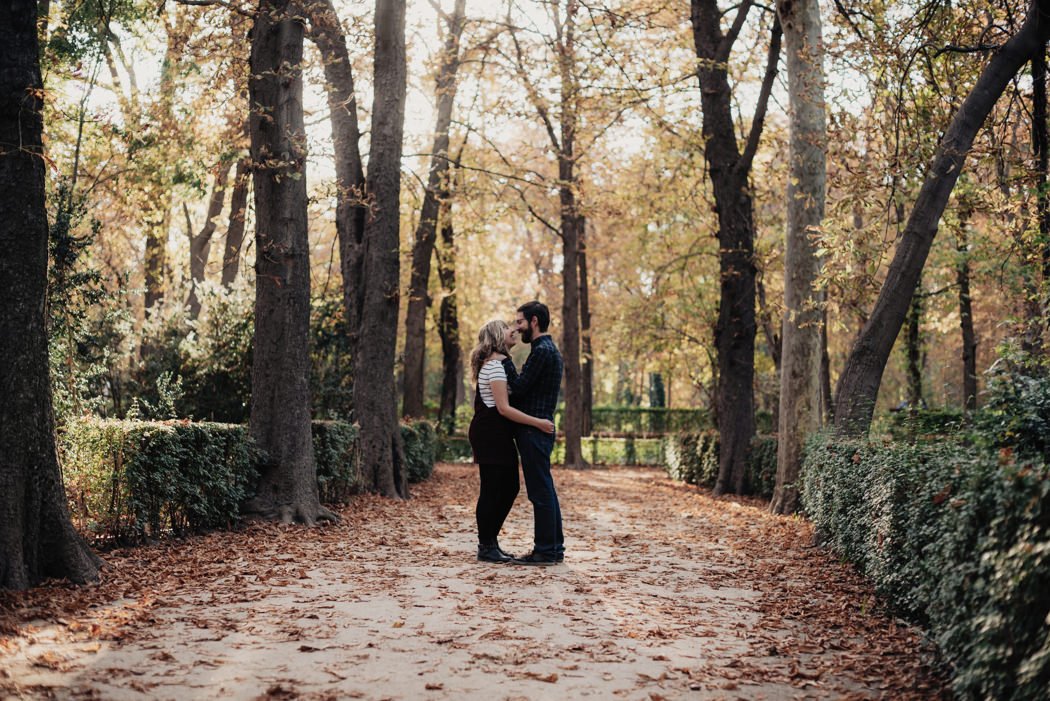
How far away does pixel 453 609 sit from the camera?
6914 mm

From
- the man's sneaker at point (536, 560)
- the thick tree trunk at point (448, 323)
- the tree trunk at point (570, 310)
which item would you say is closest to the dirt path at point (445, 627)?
the man's sneaker at point (536, 560)

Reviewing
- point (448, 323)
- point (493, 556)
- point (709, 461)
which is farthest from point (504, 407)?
point (448, 323)

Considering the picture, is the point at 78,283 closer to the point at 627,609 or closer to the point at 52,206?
the point at 52,206

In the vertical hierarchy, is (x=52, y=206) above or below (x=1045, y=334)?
above

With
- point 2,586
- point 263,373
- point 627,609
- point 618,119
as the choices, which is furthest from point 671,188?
point 2,586

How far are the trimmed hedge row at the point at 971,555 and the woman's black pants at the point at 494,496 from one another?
3227 millimetres

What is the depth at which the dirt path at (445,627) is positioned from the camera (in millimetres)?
4984

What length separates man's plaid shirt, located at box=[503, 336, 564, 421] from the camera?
354 inches

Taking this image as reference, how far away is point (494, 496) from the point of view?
361 inches

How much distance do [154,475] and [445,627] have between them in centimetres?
427

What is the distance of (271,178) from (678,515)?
7.84 m

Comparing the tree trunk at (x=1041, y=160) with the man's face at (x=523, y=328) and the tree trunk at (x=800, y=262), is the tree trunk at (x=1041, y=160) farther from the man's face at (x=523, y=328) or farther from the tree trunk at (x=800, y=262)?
the man's face at (x=523, y=328)

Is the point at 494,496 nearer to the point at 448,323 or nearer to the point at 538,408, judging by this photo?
the point at 538,408

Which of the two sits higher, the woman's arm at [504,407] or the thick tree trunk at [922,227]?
the thick tree trunk at [922,227]
